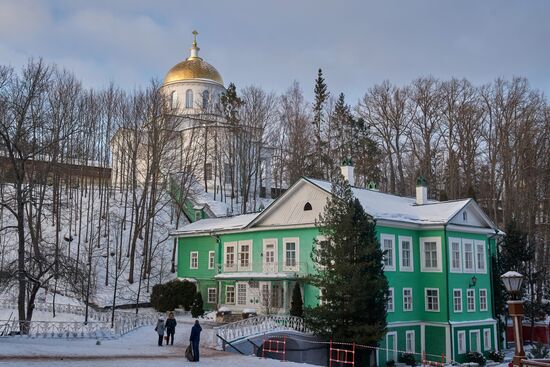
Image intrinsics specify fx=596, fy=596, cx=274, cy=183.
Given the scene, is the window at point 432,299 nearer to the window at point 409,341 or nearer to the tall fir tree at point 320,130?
the window at point 409,341

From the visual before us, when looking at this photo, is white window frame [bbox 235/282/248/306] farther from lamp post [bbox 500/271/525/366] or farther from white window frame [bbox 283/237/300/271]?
lamp post [bbox 500/271/525/366]

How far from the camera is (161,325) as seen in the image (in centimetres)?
2172

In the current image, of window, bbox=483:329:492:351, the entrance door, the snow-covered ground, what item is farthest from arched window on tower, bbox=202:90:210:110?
the snow-covered ground

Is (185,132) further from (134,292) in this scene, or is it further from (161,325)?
(161,325)

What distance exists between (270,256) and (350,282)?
7954mm

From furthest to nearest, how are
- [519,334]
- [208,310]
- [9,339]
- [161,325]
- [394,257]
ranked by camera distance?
[208,310] < [394,257] < [161,325] < [9,339] < [519,334]

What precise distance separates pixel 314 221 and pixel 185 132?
31091 mm

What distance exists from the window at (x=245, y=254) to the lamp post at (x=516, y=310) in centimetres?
2033


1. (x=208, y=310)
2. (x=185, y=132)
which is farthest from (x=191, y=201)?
(x=208, y=310)

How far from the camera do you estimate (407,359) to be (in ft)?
91.1

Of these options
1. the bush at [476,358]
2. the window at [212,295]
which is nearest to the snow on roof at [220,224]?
the window at [212,295]

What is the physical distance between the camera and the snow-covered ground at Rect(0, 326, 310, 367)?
1647cm

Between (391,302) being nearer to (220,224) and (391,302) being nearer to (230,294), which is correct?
(230,294)

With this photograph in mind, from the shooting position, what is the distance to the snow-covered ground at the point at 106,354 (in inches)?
648
